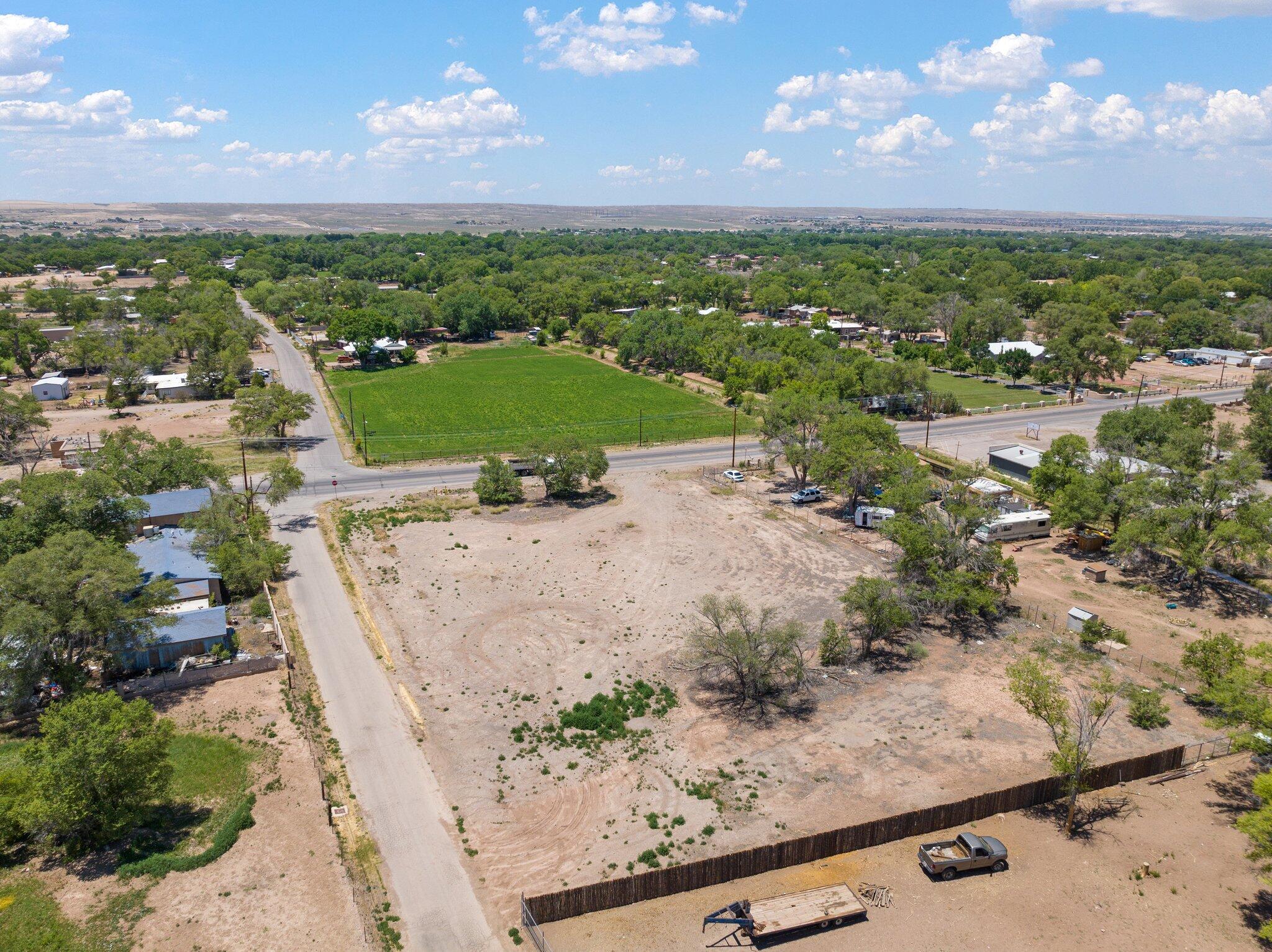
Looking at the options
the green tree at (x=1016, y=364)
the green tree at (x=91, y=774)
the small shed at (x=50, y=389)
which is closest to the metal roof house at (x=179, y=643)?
the green tree at (x=91, y=774)

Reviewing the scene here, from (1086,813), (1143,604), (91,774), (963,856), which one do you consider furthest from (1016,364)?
(91,774)

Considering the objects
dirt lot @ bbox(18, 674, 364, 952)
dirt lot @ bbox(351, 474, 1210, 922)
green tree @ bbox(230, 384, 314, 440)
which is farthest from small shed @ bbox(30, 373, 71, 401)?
dirt lot @ bbox(18, 674, 364, 952)

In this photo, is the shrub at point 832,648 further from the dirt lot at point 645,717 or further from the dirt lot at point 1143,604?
the dirt lot at point 1143,604

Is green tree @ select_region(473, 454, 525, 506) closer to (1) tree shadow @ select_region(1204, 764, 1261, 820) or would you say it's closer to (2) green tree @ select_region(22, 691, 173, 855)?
(2) green tree @ select_region(22, 691, 173, 855)

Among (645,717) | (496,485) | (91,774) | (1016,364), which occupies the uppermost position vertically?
(1016,364)

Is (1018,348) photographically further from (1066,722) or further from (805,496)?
(1066,722)

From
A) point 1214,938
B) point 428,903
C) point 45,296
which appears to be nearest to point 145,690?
point 428,903
